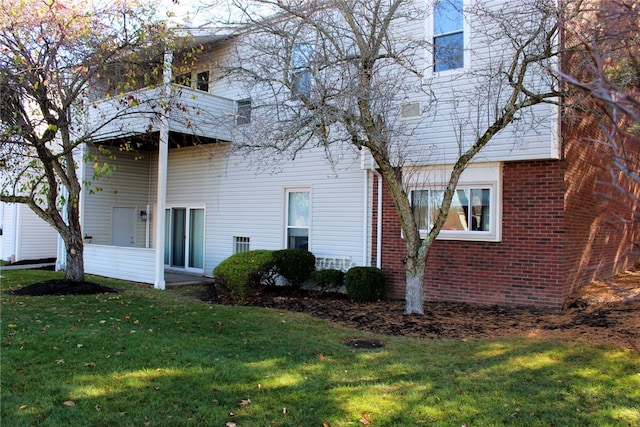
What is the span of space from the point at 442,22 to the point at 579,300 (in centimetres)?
607

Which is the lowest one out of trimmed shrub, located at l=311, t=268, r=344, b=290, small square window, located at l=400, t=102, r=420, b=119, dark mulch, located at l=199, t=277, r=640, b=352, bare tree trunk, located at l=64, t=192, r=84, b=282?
dark mulch, located at l=199, t=277, r=640, b=352

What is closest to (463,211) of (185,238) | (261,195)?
(261,195)

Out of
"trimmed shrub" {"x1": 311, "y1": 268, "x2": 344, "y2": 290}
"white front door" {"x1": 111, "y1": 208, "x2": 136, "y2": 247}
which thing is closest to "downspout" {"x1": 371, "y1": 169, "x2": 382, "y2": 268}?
"trimmed shrub" {"x1": 311, "y1": 268, "x2": 344, "y2": 290}

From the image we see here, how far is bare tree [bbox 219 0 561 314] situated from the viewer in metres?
7.40

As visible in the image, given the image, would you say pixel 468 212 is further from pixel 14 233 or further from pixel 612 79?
pixel 14 233

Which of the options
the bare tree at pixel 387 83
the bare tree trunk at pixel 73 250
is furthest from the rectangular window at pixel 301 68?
the bare tree trunk at pixel 73 250

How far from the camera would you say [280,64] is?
836 centimetres

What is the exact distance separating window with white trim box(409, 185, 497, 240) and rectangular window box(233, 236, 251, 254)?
539 centimetres

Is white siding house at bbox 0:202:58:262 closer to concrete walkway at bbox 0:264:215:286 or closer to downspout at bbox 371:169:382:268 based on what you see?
concrete walkway at bbox 0:264:215:286

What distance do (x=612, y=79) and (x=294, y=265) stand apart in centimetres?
715

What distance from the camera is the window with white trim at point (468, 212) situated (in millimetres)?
9438

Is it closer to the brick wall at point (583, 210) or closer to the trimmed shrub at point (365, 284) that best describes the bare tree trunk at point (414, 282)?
the trimmed shrub at point (365, 284)

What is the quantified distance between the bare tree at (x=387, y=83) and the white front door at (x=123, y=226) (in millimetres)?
9029

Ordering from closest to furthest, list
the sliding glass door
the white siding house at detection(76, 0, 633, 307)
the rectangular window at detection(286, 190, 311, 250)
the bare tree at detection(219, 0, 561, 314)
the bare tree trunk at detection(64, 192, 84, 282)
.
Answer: the bare tree at detection(219, 0, 561, 314) < the white siding house at detection(76, 0, 633, 307) < the bare tree trunk at detection(64, 192, 84, 282) < the rectangular window at detection(286, 190, 311, 250) < the sliding glass door
